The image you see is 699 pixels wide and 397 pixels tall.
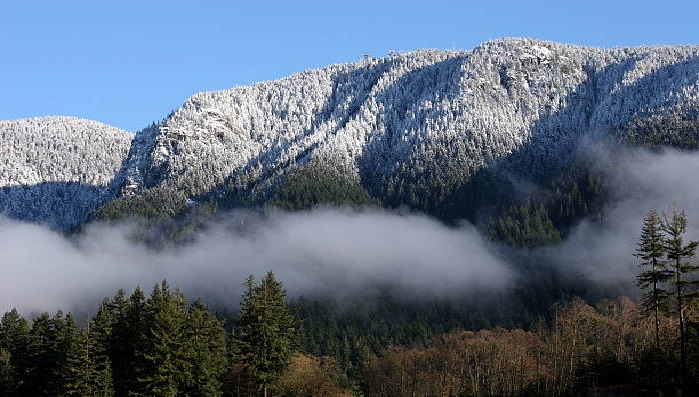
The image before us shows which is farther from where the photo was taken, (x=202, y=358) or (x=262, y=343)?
(x=262, y=343)

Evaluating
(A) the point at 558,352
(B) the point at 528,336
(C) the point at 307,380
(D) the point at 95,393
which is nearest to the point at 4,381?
(D) the point at 95,393

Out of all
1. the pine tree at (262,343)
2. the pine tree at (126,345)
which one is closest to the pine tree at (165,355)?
the pine tree at (126,345)

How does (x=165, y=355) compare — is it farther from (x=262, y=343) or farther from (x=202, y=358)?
(x=262, y=343)

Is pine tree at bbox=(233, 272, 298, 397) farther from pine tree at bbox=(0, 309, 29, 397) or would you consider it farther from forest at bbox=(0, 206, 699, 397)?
pine tree at bbox=(0, 309, 29, 397)

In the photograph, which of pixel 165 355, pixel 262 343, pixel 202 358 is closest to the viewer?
pixel 165 355

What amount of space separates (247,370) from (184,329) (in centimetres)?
1016

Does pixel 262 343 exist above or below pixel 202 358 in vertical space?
above

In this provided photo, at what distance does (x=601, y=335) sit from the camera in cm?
12794

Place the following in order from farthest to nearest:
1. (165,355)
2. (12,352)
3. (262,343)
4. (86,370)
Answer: (12,352)
(262,343)
(86,370)
(165,355)

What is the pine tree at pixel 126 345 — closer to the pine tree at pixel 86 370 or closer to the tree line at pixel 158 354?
the tree line at pixel 158 354

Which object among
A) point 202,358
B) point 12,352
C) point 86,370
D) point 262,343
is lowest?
point 86,370

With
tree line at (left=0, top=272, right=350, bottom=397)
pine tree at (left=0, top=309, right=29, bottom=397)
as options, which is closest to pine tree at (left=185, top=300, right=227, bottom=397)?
tree line at (left=0, top=272, right=350, bottom=397)

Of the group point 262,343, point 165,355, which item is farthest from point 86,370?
point 262,343

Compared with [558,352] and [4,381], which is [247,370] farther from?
[558,352]
